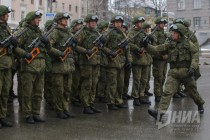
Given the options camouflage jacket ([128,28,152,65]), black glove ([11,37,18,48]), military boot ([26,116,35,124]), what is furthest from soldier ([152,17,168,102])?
black glove ([11,37,18,48])

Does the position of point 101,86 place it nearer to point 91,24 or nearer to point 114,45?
point 114,45

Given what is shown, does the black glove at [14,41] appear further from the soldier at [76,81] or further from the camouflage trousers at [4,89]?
the soldier at [76,81]

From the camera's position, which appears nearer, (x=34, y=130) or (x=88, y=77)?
(x=34, y=130)

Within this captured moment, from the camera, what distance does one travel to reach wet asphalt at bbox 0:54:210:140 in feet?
22.2

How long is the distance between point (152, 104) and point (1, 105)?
12.9 feet

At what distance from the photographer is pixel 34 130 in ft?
23.3

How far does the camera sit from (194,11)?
173 ft

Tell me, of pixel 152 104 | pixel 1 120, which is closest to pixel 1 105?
pixel 1 120

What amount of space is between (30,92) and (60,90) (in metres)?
0.68

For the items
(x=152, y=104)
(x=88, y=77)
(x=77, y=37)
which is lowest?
(x=152, y=104)

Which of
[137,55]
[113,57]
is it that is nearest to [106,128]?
[113,57]

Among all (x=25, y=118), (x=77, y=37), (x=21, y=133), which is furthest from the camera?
(x=77, y=37)

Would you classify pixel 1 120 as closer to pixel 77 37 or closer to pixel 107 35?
pixel 77 37

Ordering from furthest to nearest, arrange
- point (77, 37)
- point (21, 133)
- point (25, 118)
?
point (77, 37)
point (25, 118)
point (21, 133)
